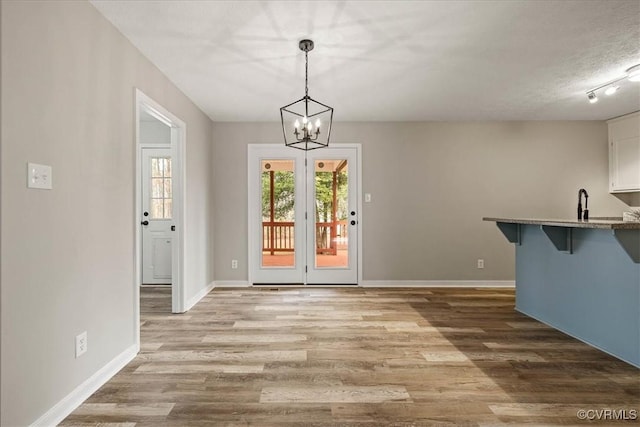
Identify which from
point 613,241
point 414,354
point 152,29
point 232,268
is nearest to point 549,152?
point 613,241

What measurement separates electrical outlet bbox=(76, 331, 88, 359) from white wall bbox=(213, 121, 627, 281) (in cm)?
305

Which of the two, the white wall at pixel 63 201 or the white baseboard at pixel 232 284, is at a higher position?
the white wall at pixel 63 201

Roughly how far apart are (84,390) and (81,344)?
0.89 feet

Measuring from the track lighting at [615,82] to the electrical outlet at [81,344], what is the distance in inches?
191

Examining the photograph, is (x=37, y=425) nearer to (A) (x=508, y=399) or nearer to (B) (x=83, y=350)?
(B) (x=83, y=350)

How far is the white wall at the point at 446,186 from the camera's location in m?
5.18

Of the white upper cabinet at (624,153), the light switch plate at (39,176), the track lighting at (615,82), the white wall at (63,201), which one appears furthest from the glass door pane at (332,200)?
the white upper cabinet at (624,153)

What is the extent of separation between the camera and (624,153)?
490 cm

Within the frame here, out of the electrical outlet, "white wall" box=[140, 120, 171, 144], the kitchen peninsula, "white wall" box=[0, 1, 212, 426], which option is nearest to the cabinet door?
the kitchen peninsula

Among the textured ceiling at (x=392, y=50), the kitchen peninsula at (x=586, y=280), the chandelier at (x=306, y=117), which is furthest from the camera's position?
the chandelier at (x=306, y=117)

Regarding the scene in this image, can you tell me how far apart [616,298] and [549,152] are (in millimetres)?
3142

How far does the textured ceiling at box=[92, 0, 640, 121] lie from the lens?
2350 mm

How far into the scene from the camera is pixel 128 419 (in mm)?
1887

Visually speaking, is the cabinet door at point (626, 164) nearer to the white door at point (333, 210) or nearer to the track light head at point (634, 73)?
the track light head at point (634, 73)
